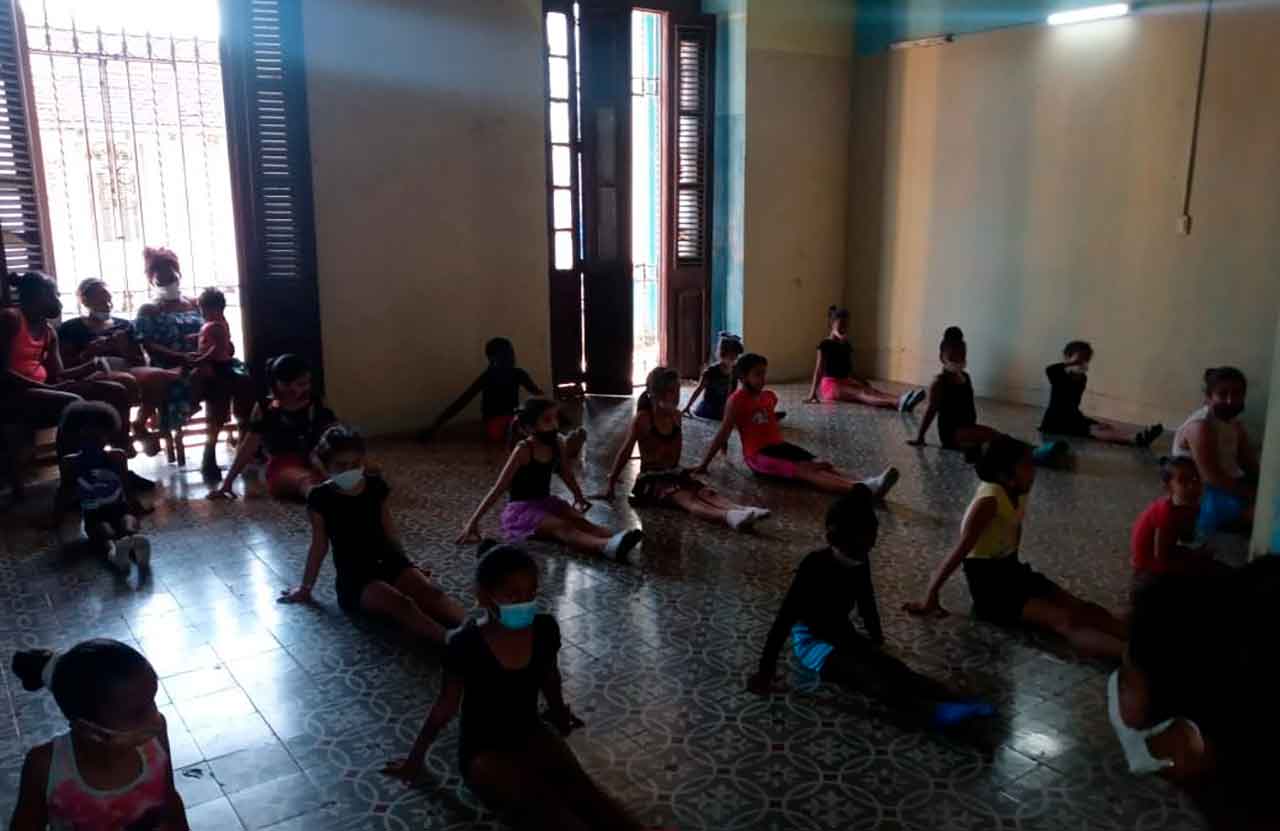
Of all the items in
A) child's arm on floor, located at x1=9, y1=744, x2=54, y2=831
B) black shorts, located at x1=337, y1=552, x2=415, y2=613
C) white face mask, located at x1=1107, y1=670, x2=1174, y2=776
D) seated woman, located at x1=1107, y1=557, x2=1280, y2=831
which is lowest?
black shorts, located at x1=337, y1=552, x2=415, y2=613

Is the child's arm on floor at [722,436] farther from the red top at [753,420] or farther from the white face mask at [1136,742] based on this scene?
the white face mask at [1136,742]

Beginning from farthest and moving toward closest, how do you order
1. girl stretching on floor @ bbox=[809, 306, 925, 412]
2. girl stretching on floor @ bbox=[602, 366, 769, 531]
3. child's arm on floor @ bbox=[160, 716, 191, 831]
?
girl stretching on floor @ bbox=[809, 306, 925, 412] → girl stretching on floor @ bbox=[602, 366, 769, 531] → child's arm on floor @ bbox=[160, 716, 191, 831]

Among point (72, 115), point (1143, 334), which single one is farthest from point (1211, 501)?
point (72, 115)

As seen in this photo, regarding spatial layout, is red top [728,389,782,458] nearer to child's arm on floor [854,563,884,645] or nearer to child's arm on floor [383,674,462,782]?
child's arm on floor [854,563,884,645]

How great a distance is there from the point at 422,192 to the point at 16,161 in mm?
2341

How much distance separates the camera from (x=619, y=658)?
Answer: 3.38m

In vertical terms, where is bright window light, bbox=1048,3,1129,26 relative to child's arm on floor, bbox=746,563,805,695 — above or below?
above

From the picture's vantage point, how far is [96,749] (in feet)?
6.52

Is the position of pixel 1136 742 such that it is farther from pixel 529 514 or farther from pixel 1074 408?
pixel 1074 408

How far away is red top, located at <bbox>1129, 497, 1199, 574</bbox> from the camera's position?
381cm

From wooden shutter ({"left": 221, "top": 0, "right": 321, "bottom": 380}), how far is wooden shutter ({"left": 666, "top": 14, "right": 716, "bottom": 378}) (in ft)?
10.2

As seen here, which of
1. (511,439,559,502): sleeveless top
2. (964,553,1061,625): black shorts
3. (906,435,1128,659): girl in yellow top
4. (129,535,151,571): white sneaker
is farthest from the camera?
(511,439,559,502): sleeveless top

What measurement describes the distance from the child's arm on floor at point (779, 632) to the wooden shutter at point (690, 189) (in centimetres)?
566

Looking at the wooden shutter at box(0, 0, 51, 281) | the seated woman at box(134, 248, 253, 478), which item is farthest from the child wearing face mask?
the wooden shutter at box(0, 0, 51, 281)
